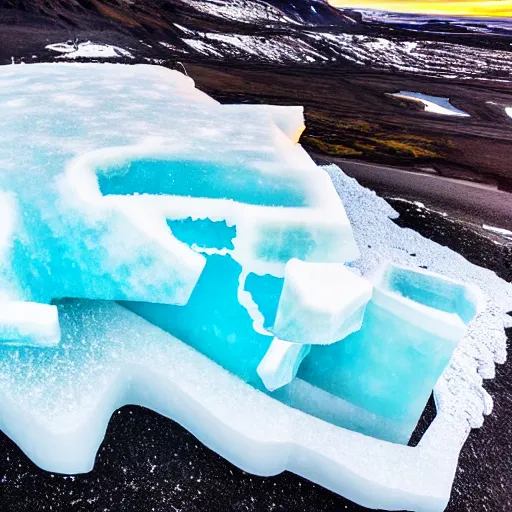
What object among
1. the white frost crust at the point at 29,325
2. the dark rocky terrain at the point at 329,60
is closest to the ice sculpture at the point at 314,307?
the white frost crust at the point at 29,325

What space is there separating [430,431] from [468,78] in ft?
27.1

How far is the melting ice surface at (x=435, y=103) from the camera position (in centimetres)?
657

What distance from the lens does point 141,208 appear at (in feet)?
5.07

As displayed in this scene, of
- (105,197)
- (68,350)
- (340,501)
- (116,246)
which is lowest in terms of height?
(340,501)

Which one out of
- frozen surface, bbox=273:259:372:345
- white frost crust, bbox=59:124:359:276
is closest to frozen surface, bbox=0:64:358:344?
white frost crust, bbox=59:124:359:276

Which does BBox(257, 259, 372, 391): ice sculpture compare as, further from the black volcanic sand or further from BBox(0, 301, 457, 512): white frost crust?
the black volcanic sand

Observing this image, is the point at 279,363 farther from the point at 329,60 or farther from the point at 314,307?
the point at 329,60

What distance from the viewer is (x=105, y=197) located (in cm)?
154

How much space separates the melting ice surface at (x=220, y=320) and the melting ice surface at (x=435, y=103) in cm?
547

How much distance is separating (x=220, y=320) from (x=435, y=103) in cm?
641

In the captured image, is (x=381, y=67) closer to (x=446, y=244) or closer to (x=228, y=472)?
(x=446, y=244)

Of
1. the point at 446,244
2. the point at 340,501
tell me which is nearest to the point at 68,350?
the point at 340,501

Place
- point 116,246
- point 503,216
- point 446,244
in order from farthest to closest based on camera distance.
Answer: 1. point 503,216
2. point 446,244
3. point 116,246

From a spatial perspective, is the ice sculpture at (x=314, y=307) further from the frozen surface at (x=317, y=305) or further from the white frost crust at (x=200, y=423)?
the white frost crust at (x=200, y=423)
